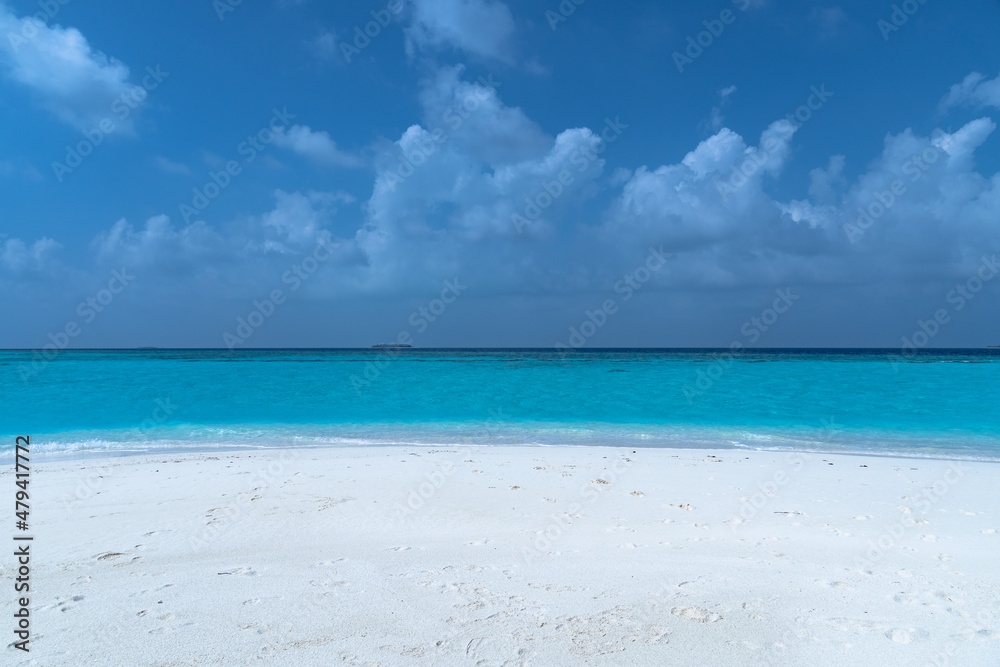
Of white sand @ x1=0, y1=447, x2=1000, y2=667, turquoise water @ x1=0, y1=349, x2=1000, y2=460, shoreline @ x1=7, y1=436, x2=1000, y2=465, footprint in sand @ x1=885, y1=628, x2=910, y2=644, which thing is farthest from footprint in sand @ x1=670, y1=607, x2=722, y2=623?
turquoise water @ x1=0, y1=349, x2=1000, y2=460

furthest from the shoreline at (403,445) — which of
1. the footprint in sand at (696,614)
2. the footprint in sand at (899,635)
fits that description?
the footprint in sand at (899,635)

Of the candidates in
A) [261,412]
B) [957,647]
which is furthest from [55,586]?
[261,412]

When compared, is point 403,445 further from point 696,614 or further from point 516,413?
point 696,614

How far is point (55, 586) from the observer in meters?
4.17

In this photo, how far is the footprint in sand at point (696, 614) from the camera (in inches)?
144

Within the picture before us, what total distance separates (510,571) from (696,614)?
5.06 feet

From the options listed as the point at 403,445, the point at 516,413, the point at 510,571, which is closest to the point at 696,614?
the point at 510,571

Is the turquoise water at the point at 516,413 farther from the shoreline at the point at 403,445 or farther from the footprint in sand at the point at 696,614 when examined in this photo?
the footprint in sand at the point at 696,614

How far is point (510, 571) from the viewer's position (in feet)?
14.5

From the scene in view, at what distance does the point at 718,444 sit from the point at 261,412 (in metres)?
15.1

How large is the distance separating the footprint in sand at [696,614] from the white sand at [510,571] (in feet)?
0.05

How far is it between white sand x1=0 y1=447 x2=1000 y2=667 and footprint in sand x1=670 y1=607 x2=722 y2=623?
0.05 feet

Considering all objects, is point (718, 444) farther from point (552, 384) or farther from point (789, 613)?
point (552, 384)

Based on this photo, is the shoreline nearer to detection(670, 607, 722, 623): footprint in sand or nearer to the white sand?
the white sand
